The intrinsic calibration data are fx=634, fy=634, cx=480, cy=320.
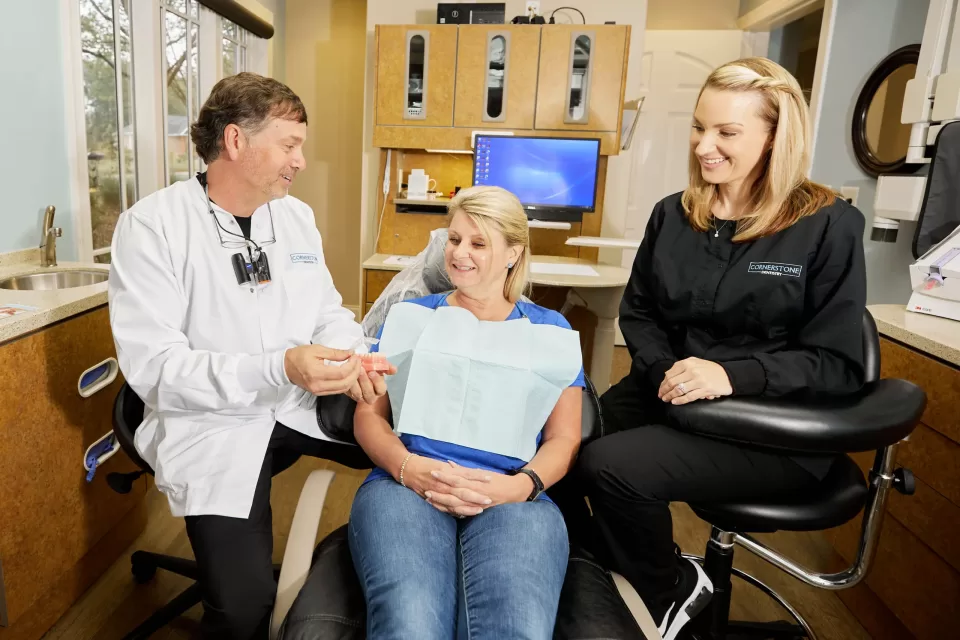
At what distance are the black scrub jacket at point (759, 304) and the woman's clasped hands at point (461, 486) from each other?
0.39m

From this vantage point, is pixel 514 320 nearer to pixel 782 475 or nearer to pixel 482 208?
pixel 482 208

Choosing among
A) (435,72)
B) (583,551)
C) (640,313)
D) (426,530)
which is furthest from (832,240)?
(435,72)

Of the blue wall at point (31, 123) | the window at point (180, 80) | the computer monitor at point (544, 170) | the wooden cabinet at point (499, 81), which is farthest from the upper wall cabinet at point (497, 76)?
the blue wall at point (31, 123)

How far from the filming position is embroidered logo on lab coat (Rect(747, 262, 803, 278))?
1.27m

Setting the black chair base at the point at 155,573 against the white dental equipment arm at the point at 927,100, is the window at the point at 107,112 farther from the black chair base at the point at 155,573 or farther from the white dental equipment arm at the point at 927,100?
the white dental equipment arm at the point at 927,100

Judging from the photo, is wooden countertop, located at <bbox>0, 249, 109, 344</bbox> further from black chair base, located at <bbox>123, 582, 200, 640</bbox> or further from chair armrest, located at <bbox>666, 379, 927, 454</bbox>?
chair armrest, located at <bbox>666, 379, 927, 454</bbox>

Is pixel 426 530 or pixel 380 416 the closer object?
pixel 426 530

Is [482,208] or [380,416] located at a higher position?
[482,208]

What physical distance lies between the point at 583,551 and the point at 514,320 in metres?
0.49

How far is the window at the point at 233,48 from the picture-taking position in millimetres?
3735

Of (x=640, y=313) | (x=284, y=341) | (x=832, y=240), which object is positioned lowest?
(x=284, y=341)

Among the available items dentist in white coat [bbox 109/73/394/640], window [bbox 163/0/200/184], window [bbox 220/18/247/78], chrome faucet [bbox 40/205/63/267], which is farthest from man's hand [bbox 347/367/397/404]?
window [bbox 220/18/247/78]

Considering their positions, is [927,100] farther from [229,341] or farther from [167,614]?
[167,614]

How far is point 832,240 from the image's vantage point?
125 cm
